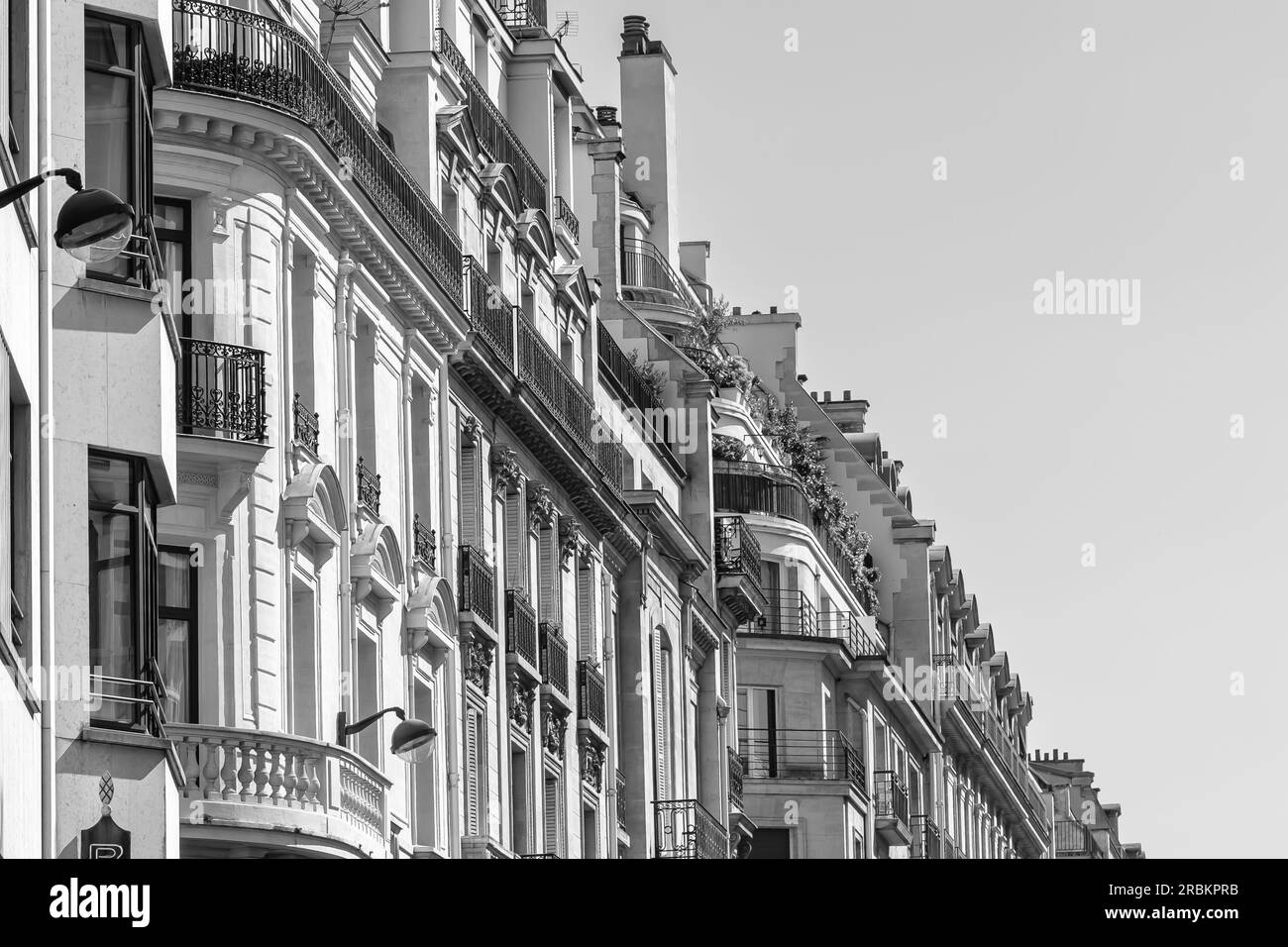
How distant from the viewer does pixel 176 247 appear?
3512 centimetres

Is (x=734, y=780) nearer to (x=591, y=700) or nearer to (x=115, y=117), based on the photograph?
(x=591, y=700)

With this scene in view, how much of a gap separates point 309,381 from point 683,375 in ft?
85.5

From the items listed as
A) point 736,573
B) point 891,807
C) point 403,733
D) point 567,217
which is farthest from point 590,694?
point 891,807

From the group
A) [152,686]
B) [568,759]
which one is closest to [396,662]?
[568,759]

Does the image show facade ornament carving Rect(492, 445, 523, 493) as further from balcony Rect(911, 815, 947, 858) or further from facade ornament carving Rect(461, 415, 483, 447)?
balcony Rect(911, 815, 947, 858)

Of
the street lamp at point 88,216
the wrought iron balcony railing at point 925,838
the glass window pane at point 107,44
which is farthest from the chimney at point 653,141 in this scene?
the street lamp at point 88,216

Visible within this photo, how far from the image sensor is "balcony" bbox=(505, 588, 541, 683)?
4534 cm

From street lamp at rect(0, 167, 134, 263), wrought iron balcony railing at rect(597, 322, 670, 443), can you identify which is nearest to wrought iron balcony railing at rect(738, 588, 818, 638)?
wrought iron balcony railing at rect(597, 322, 670, 443)

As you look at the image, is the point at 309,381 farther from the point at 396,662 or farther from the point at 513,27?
the point at 513,27

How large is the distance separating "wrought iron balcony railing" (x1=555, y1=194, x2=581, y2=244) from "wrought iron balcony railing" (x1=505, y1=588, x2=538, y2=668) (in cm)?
841

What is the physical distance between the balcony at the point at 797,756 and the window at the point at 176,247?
37521 millimetres

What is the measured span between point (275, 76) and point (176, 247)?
2202 millimetres
